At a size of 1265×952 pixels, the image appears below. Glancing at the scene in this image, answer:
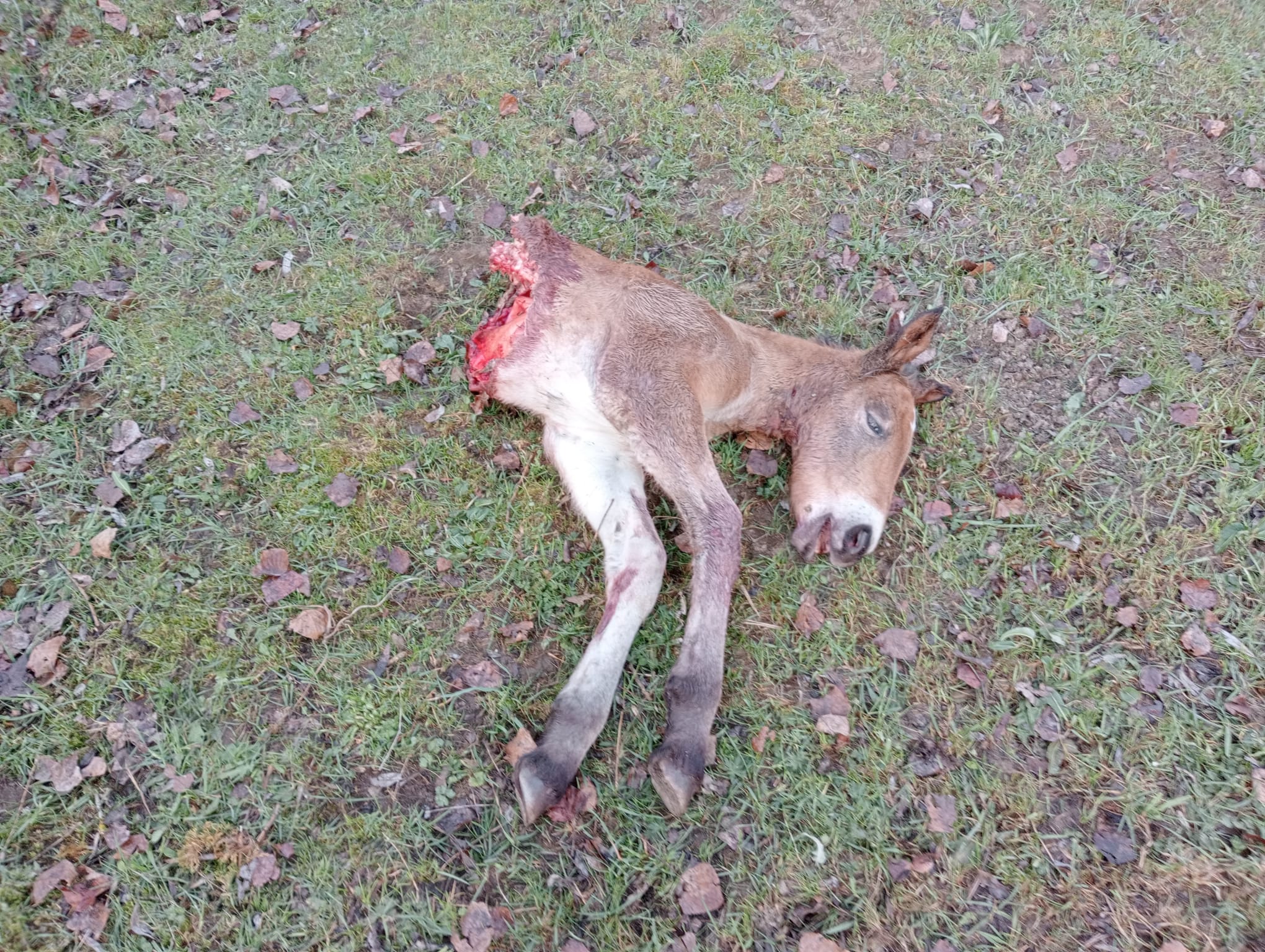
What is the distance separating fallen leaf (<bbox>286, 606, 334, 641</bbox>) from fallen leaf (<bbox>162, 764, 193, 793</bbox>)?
85cm

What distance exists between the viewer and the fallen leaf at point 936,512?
514cm

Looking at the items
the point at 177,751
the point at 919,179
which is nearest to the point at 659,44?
the point at 919,179

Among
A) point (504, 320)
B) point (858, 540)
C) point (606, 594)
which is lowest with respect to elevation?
point (606, 594)

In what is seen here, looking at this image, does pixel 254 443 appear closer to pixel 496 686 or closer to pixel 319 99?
pixel 496 686

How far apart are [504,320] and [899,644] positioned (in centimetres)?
311

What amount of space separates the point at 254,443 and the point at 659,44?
16.3 feet

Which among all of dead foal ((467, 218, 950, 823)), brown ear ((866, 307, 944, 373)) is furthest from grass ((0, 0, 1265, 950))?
brown ear ((866, 307, 944, 373))

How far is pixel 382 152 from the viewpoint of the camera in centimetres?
642

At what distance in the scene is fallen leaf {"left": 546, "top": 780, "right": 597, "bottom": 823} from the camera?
13.2ft

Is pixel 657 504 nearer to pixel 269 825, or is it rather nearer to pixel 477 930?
pixel 477 930

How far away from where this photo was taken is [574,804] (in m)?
4.06

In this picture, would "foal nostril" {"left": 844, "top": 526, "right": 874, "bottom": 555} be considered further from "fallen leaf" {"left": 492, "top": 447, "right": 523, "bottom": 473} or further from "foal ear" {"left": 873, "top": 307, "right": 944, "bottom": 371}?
"fallen leaf" {"left": 492, "top": 447, "right": 523, "bottom": 473}

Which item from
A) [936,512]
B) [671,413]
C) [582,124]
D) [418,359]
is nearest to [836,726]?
[936,512]

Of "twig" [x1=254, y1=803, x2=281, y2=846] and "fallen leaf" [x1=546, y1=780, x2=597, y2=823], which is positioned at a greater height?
"twig" [x1=254, y1=803, x2=281, y2=846]
